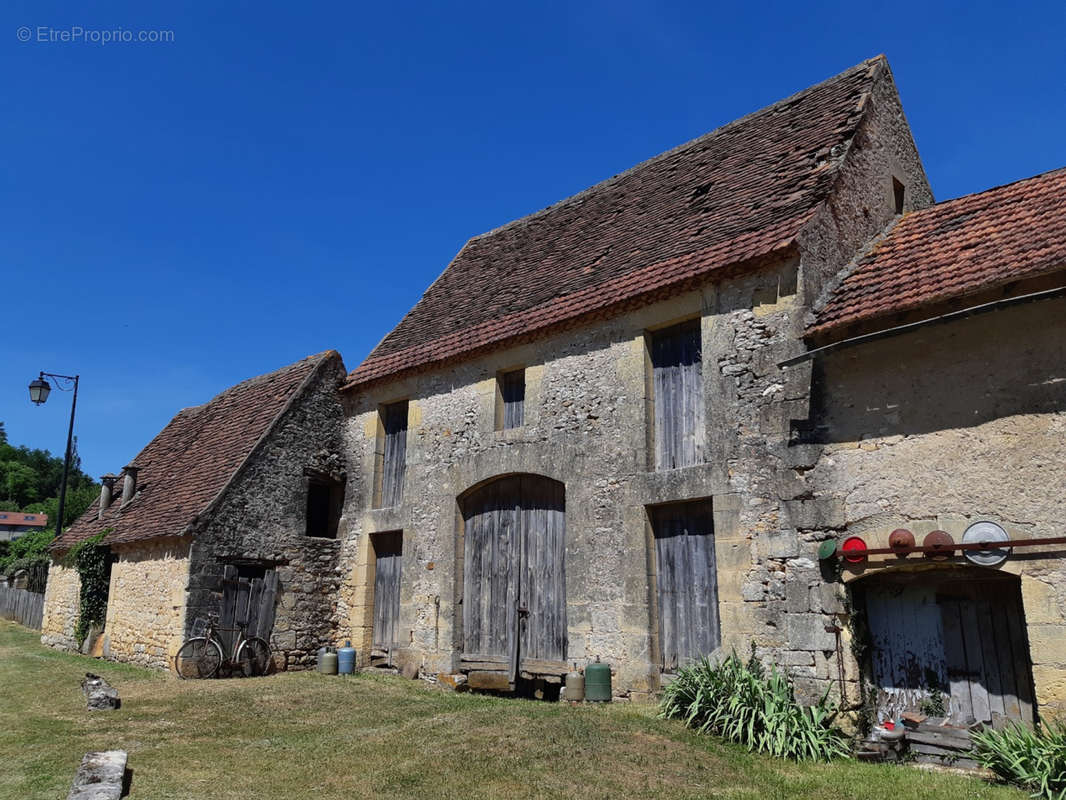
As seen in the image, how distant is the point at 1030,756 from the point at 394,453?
410 inches

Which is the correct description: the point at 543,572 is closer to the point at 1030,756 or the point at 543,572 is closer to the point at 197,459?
the point at 1030,756

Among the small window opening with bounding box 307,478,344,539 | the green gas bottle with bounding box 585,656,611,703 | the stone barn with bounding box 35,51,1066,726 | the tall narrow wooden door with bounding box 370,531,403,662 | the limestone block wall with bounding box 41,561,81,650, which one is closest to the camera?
the stone barn with bounding box 35,51,1066,726

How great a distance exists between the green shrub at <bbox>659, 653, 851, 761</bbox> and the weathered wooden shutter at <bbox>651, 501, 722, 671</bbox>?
0.71 meters

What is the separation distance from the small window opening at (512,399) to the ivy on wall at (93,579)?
28.4ft

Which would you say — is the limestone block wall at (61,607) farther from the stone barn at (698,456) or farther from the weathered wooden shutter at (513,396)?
the weathered wooden shutter at (513,396)

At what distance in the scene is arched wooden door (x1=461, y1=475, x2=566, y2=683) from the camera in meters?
10.8

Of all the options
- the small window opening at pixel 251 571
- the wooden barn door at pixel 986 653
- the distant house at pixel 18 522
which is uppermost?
the distant house at pixel 18 522

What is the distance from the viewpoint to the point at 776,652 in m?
8.23

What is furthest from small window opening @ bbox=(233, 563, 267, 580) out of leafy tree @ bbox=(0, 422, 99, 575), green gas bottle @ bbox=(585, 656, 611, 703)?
leafy tree @ bbox=(0, 422, 99, 575)

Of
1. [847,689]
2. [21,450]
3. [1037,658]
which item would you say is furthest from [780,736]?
[21,450]

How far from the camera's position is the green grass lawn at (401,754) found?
6.09m

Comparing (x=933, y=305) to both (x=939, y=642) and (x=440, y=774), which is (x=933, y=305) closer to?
(x=939, y=642)

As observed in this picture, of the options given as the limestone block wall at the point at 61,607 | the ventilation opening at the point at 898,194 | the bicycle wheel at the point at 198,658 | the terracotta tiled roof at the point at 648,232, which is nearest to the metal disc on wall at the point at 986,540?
the terracotta tiled roof at the point at 648,232

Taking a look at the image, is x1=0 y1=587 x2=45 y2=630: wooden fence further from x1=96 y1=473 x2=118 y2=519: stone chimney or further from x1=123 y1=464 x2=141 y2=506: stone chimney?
x1=123 y1=464 x2=141 y2=506: stone chimney
